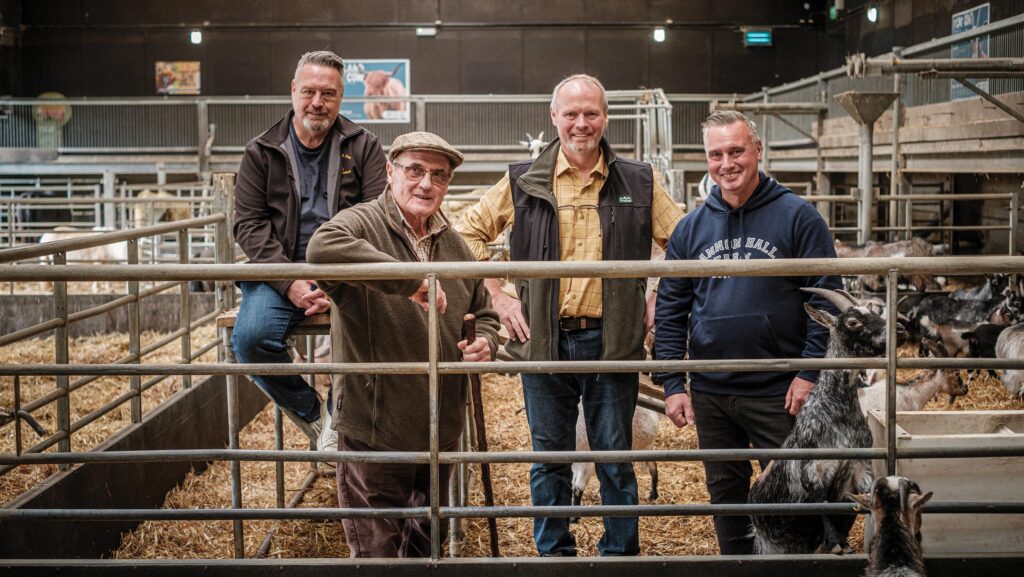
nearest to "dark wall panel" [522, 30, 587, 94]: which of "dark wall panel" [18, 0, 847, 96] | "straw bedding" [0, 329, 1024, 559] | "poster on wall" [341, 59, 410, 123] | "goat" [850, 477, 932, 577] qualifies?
"dark wall panel" [18, 0, 847, 96]

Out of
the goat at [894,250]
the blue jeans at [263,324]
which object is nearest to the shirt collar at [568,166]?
the blue jeans at [263,324]

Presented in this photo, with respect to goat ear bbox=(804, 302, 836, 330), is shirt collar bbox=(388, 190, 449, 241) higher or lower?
higher

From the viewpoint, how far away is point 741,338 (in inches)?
128

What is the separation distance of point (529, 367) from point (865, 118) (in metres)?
7.07

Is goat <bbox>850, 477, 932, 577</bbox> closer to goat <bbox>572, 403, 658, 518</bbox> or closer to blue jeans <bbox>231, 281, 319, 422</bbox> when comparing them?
A: blue jeans <bbox>231, 281, 319, 422</bbox>

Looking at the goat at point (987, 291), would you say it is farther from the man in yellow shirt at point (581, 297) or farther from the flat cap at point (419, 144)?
the flat cap at point (419, 144)

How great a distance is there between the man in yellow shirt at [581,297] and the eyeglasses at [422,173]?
0.54 meters

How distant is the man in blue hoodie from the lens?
3.26 meters

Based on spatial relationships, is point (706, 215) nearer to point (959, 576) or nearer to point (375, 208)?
point (375, 208)

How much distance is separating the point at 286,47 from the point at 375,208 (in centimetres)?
2017

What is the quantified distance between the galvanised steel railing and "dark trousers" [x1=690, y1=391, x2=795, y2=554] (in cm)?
49

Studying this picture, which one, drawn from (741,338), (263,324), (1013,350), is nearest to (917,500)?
(741,338)

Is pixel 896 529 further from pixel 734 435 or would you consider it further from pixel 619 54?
pixel 619 54

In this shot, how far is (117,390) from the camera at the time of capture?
294 inches
